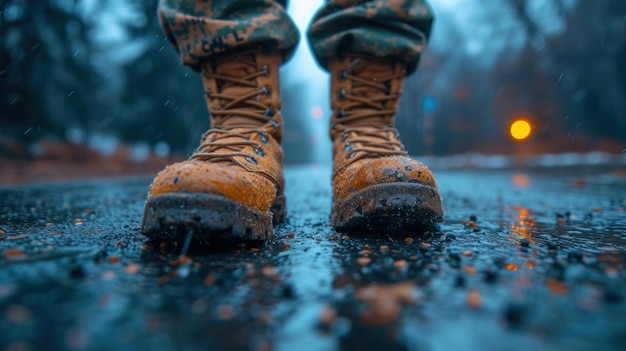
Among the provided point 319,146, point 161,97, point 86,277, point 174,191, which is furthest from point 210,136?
point 319,146

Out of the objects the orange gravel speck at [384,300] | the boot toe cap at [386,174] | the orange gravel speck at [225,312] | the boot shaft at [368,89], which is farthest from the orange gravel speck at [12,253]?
the boot shaft at [368,89]

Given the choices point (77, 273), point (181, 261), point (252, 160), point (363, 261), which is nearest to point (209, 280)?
point (181, 261)

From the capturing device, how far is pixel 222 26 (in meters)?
1.69

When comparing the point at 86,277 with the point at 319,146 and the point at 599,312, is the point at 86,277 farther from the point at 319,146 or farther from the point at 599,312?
the point at 319,146

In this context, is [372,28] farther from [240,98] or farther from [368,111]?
[240,98]

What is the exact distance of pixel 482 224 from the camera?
1786 mm

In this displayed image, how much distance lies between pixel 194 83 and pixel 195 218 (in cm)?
1496

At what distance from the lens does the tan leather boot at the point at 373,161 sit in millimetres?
1384

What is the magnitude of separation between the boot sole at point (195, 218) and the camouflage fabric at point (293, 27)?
2.66 ft

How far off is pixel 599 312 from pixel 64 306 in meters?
0.96

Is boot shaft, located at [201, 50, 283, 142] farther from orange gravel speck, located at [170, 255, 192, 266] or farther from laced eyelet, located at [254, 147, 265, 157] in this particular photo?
orange gravel speck, located at [170, 255, 192, 266]

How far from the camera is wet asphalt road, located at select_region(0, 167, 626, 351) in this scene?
0.65 m

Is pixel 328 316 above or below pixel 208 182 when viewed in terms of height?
below

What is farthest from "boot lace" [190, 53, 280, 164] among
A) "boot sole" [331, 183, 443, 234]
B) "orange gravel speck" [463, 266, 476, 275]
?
"orange gravel speck" [463, 266, 476, 275]
